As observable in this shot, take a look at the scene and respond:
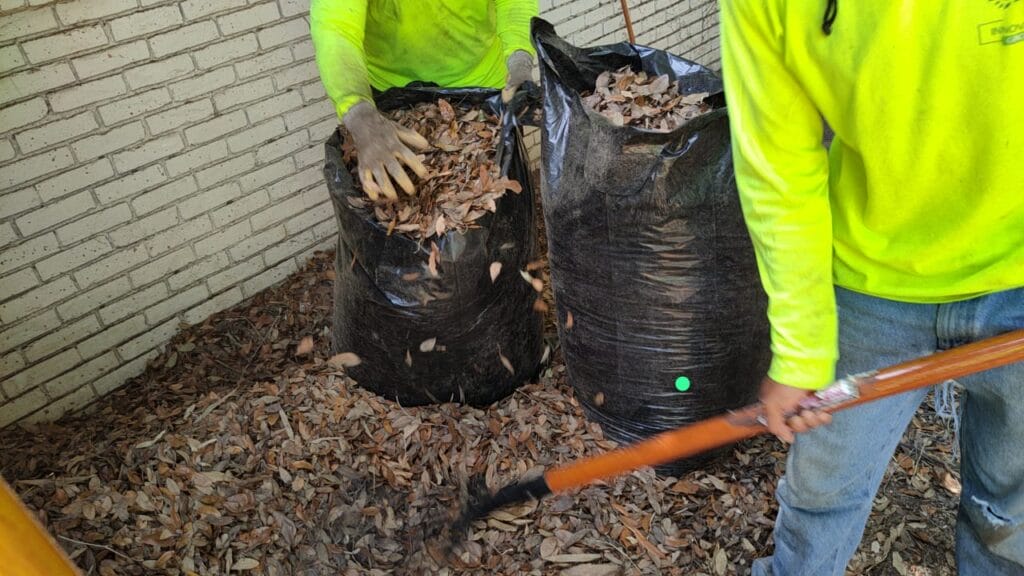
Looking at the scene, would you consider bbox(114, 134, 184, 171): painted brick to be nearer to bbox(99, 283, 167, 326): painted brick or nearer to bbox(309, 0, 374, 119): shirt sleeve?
bbox(99, 283, 167, 326): painted brick

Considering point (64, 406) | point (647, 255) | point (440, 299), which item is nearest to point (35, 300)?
point (64, 406)

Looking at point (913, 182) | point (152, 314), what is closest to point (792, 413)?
point (913, 182)

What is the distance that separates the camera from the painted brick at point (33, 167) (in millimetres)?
2539

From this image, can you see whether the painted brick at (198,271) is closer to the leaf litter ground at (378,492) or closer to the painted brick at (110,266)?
the painted brick at (110,266)

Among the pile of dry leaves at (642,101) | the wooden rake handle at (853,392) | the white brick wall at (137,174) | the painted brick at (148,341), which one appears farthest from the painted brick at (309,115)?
the wooden rake handle at (853,392)

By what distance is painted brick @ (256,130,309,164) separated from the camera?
10.6ft

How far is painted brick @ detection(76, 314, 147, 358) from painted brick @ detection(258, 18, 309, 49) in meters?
1.29

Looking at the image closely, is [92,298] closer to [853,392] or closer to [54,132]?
[54,132]

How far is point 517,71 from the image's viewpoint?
2.54 metres

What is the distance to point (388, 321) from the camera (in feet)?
8.04

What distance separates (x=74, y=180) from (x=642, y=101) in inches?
83.4

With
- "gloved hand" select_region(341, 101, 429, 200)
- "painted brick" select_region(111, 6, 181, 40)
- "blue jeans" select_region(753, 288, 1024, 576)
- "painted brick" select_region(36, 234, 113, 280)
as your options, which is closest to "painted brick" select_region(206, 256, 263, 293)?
"painted brick" select_region(36, 234, 113, 280)

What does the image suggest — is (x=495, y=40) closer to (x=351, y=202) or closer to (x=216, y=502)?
(x=351, y=202)

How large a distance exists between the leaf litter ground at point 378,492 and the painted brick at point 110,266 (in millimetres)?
538
